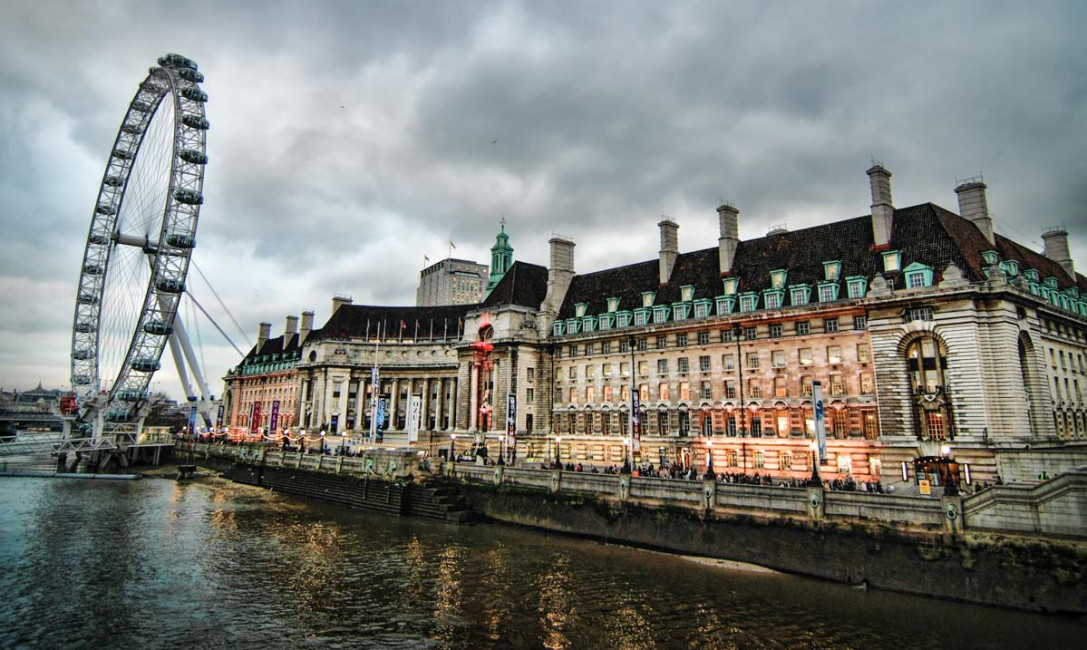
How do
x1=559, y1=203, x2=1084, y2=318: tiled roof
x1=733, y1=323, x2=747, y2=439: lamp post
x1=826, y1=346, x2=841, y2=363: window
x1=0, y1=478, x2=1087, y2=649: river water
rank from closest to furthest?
x1=0, y1=478, x2=1087, y2=649: river water → x1=559, y1=203, x2=1084, y2=318: tiled roof → x1=826, y1=346, x2=841, y2=363: window → x1=733, y1=323, x2=747, y2=439: lamp post

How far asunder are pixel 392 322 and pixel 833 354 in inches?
3327

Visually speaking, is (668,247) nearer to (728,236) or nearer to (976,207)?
(728,236)

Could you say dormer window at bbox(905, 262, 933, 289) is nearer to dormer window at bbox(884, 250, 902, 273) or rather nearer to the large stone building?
the large stone building

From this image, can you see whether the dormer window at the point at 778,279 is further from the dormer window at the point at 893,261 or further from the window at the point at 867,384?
the window at the point at 867,384

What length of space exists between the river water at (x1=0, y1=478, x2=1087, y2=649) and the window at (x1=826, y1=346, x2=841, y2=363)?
74.1 ft

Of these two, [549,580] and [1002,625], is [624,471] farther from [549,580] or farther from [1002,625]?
[1002,625]

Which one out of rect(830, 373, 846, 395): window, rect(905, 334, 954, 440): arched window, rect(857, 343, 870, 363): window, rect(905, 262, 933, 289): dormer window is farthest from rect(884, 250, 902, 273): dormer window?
rect(830, 373, 846, 395): window

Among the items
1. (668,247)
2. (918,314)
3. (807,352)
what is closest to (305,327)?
(668,247)

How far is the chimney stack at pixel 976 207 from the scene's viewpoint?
49.4m

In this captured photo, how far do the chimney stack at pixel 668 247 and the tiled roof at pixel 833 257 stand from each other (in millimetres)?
614

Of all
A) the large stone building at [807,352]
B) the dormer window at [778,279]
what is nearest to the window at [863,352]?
the large stone building at [807,352]

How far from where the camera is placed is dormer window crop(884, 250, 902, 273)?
155 ft

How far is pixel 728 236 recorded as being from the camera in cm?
6109

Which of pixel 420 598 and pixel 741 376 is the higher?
pixel 741 376
